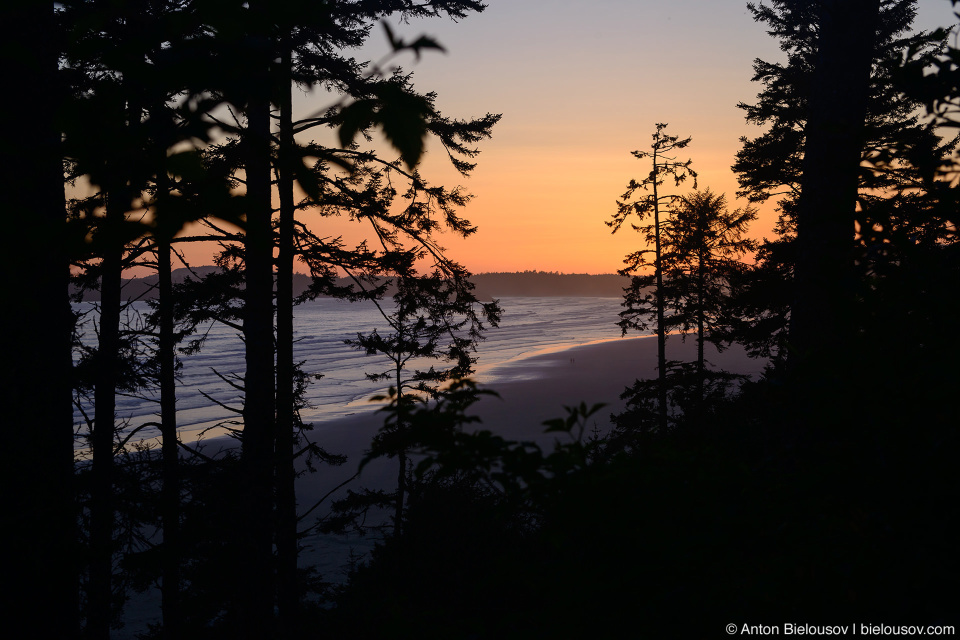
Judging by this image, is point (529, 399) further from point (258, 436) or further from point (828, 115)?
point (828, 115)

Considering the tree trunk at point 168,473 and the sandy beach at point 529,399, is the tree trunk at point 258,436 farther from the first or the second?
the sandy beach at point 529,399

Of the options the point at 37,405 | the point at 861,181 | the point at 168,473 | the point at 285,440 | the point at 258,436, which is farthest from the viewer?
the point at 168,473

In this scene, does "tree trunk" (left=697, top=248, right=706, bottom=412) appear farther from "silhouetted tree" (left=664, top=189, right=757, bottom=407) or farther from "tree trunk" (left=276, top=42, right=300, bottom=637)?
"tree trunk" (left=276, top=42, right=300, bottom=637)

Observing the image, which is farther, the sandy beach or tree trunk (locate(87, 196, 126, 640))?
the sandy beach

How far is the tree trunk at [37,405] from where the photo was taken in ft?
9.97

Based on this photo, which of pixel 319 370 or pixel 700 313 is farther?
pixel 319 370

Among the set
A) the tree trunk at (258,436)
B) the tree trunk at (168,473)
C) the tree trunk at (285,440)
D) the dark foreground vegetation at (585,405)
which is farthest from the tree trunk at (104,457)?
the dark foreground vegetation at (585,405)

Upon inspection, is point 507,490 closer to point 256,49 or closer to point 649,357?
point 256,49

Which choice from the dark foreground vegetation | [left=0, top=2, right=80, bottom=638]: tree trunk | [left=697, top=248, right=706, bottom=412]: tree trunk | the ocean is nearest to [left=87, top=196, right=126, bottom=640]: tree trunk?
the ocean

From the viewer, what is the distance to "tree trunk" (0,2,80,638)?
3.04m

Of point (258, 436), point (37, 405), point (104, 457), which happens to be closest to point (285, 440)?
point (258, 436)

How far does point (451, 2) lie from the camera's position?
11.7 meters

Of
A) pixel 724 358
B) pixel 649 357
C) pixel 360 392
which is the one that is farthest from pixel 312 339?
pixel 724 358

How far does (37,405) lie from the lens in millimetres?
3273
